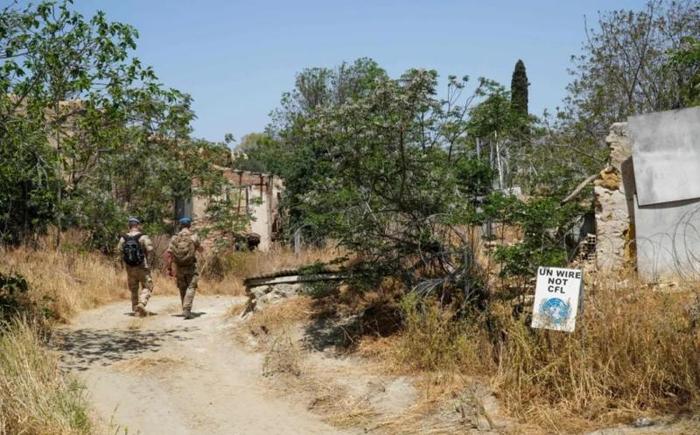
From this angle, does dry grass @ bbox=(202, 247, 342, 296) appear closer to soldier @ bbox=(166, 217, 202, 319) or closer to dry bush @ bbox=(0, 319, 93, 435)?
soldier @ bbox=(166, 217, 202, 319)

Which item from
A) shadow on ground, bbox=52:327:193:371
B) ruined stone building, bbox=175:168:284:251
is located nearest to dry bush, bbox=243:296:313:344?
shadow on ground, bbox=52:327:193:371

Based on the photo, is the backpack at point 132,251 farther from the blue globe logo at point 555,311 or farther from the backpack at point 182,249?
the blue globe logo at point 555,311

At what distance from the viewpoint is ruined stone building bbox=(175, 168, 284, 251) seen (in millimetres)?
20875

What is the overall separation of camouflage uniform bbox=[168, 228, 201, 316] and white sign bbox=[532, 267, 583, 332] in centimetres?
706

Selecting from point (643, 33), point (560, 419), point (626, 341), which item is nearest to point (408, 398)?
point (560, 419)

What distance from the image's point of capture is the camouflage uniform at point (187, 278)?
41.4 ft

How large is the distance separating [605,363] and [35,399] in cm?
499

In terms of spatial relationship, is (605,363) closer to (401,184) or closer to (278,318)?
(401,184)

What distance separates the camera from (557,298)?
701 cm

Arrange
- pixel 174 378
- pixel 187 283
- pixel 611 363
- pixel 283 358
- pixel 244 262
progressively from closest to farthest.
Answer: pixel 611 363 → pixel 174 378 → pixel 283 358 → pixel 187 283 → pixel 244 262

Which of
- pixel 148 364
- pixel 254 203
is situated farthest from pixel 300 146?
pixel 148 364

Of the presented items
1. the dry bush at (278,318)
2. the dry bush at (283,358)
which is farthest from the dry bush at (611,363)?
the dry bush at (278,318)

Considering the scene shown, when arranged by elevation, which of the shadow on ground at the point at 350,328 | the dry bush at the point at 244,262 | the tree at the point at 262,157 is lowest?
the shadow on ground at the point at 350,328

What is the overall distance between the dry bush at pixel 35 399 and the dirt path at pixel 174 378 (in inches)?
23.7
